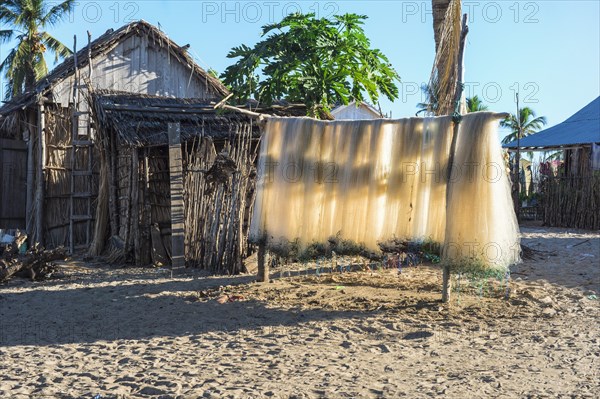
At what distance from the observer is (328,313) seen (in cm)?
581

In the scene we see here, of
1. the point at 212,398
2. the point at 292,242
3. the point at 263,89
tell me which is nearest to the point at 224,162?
the point at 263,89

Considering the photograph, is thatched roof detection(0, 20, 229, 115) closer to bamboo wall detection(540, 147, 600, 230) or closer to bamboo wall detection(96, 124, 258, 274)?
bamboo wall detection(96, 124, 258, 274)

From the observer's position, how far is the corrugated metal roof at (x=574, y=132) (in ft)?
55.2

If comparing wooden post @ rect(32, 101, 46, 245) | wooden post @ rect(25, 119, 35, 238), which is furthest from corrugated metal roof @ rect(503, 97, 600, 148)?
wooden post @ rect(25, 119, 35, 238)

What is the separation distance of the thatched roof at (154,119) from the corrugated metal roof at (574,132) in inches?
423

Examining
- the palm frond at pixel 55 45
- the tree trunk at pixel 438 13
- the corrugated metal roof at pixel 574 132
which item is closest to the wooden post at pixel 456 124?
the tree trunk at pixel 438 13

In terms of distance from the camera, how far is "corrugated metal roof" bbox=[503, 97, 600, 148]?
16.8m

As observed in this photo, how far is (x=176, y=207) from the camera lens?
838cm

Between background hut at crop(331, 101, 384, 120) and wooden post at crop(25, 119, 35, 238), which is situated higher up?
background hut at crop(331, 101, 384, 120)

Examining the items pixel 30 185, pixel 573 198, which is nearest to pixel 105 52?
pixel 30 185

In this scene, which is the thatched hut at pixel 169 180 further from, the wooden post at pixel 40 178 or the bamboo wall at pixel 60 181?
the wooden post at pixel 40 178

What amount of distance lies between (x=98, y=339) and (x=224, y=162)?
3.45m

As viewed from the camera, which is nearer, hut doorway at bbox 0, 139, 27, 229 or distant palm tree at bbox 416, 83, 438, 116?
distant palm tree at bbox 416, 83, 438, 116

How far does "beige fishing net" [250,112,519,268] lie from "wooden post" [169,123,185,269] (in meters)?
1.87
